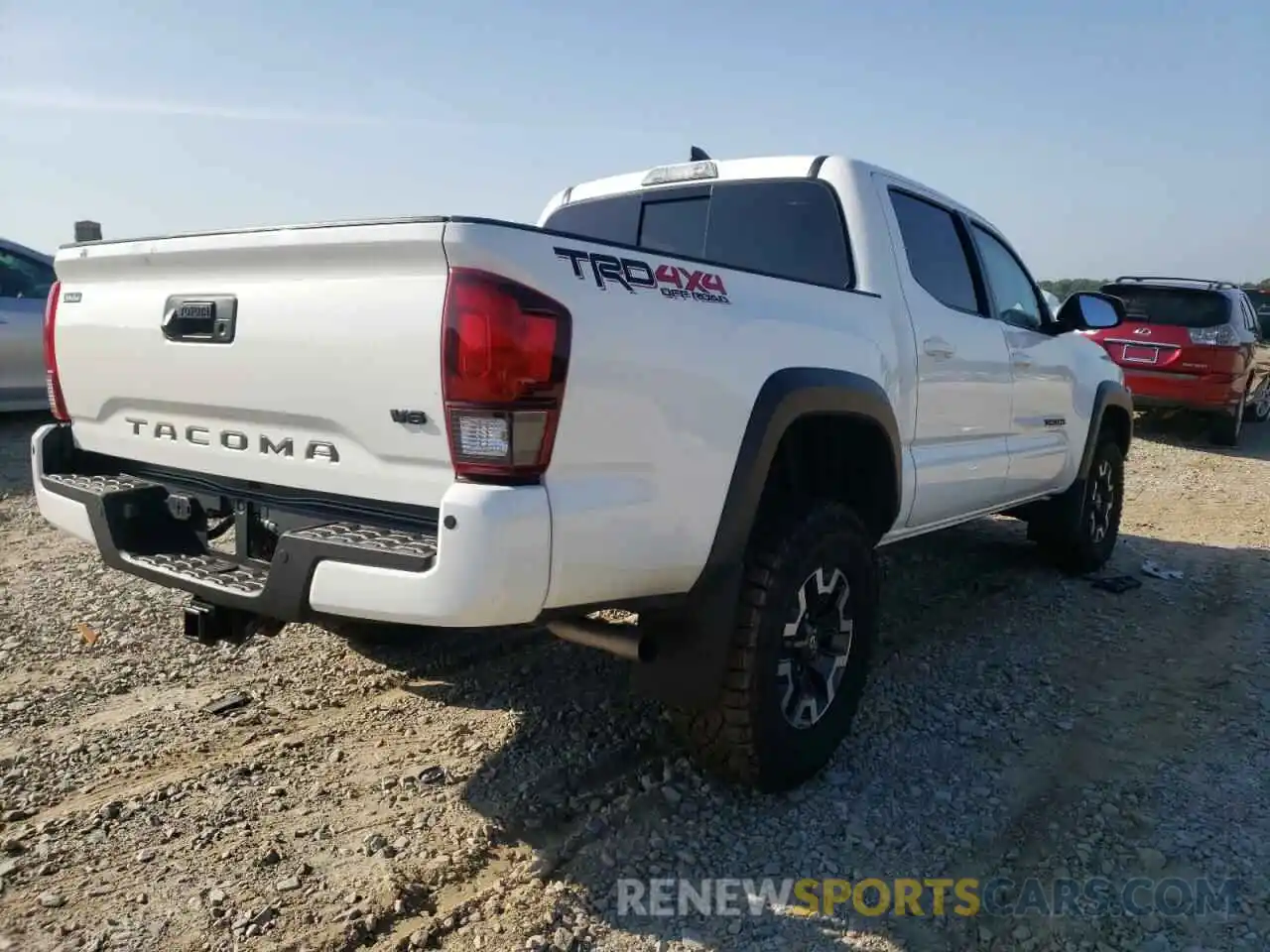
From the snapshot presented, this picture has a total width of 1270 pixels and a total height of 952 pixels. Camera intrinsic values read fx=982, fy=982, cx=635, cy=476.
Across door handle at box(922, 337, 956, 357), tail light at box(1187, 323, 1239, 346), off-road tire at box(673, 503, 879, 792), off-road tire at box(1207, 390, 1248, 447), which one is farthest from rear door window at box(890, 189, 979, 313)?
off-road tire at box(1207, 390, 1248, 447)

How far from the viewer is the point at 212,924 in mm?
2385

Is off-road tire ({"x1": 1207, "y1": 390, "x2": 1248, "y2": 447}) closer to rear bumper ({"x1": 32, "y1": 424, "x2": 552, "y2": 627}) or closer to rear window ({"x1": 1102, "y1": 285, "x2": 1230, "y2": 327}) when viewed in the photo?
rear window ({"x1": 1102, "y1": 285, "x2": 1230, "y2": 327})

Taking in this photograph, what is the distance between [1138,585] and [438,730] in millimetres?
4275

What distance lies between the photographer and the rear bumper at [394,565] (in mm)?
2154

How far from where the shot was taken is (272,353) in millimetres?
2566

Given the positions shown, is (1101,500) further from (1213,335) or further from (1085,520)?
(1213,335)

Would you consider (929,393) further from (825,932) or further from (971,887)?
(825,932)

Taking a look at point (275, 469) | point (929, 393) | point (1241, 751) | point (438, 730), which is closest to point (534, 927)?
point (438, 730)

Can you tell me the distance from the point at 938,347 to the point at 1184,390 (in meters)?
8.88

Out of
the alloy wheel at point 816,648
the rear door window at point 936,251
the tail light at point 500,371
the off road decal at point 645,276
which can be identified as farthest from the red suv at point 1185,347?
the tail light at point 500,371

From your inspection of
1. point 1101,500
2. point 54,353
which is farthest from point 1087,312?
point 54,353

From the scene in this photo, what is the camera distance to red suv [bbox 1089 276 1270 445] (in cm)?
1109

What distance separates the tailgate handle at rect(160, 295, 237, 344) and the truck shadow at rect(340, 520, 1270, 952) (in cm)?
154

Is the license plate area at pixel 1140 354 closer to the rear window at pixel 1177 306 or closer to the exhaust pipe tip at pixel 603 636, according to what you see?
the rear window at pixel 1177 306
